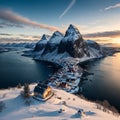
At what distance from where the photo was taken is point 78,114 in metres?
46.3

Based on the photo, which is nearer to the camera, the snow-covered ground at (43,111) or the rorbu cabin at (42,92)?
the snow-covered ground at (43,111)

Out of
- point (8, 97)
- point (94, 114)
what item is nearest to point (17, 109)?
point (8, 97)

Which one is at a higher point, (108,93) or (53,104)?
(53,104)

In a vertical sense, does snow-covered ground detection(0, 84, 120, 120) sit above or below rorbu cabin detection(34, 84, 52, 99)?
below

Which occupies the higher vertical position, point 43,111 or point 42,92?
point 42,92

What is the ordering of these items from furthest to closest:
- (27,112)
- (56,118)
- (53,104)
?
(53,104) < (27,112) < (56,118)

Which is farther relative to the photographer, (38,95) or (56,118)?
(38,95)

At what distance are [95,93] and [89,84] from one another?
20.0m

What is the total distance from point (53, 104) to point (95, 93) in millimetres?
47651

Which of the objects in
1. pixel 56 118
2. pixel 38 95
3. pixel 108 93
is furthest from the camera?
pixel 108 93

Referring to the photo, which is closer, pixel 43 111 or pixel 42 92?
pixel 43 111

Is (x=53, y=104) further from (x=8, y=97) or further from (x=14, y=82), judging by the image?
(x=14, y=82)

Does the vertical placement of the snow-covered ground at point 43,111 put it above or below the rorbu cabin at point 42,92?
below

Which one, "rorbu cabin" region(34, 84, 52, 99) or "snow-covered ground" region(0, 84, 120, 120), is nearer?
"snow-covered ground" region(0, 84, 120, 120)
